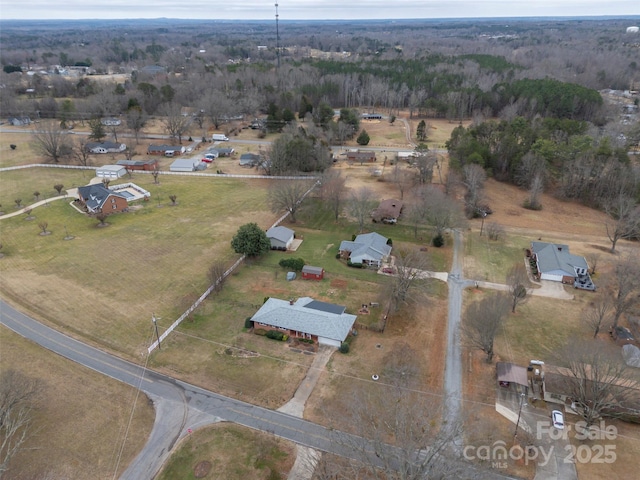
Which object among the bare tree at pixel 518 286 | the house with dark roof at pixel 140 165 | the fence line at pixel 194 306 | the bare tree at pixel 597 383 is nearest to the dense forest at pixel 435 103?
the house with dark roof at pixel 140 165

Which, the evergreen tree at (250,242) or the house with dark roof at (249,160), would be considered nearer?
the evergreen tree at (250,242)

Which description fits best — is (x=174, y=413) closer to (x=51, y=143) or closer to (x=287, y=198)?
(x=287, y=198)

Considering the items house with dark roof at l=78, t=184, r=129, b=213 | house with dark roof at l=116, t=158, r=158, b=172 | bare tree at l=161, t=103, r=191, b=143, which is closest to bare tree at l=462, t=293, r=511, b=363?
house with dark roof at l=78, t=184, r=129, b=213

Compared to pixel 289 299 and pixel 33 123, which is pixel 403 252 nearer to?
pixel 289 299

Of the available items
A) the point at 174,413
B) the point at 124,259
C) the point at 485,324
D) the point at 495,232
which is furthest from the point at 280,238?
the point at 495,232

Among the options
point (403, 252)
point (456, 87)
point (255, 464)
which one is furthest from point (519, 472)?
point (456, 87)

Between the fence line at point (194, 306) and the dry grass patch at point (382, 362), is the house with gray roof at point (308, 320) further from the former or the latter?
the fence line at point (194, 306)

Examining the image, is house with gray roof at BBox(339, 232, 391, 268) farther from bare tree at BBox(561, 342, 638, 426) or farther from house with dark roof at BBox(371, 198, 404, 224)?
bare tree at BBox(561, 342, 638, 426)
